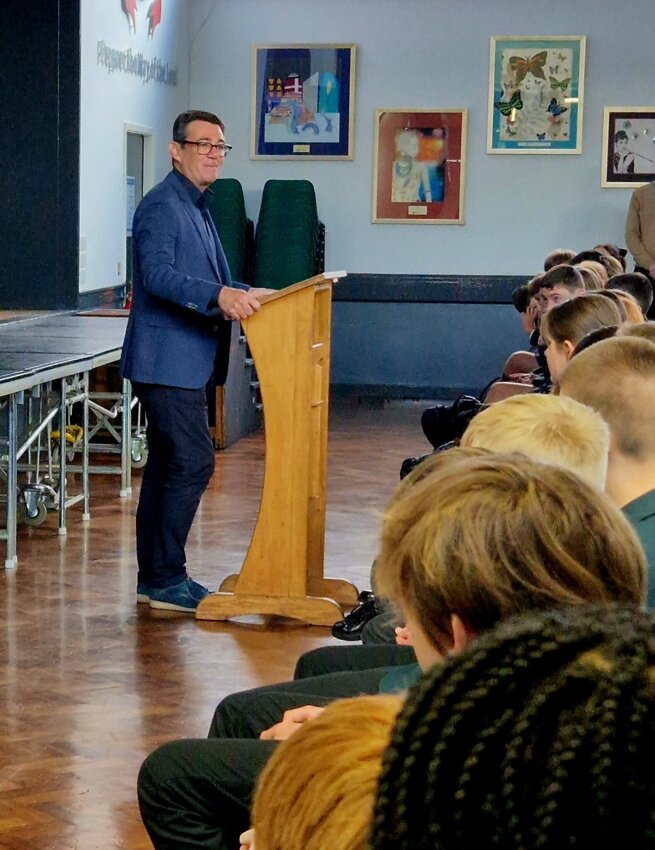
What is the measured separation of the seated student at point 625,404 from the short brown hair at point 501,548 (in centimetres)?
93

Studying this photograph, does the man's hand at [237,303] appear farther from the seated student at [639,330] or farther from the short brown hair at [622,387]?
the short brown hair at [622,387]

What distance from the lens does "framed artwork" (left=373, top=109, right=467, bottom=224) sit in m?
12.0

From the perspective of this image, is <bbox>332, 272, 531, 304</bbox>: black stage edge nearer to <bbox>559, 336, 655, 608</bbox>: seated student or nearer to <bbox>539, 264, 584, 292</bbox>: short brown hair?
<bbox>539, 264, 584, 292</bbox>: short brown hair

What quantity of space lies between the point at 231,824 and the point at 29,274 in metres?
7.56

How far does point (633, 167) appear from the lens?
11867 millimetres

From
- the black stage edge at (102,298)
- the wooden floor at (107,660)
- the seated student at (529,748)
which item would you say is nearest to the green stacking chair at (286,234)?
the black stage edge at (102,298)

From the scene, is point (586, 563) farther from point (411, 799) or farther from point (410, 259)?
point (410, 259)

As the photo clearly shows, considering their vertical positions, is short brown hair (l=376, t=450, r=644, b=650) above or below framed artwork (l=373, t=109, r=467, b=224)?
below

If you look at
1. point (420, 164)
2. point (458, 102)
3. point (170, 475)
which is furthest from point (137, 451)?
point (458, 102)

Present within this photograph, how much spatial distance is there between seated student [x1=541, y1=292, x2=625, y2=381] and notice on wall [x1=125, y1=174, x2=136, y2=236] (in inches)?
287

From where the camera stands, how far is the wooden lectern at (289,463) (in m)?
4.52

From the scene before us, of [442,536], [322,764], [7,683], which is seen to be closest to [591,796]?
[322,764]

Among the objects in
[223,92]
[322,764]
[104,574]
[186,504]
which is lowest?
[104,574]

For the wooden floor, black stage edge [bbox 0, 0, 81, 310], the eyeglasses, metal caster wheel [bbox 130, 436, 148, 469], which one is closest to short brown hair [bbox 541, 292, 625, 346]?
the wooden floor
